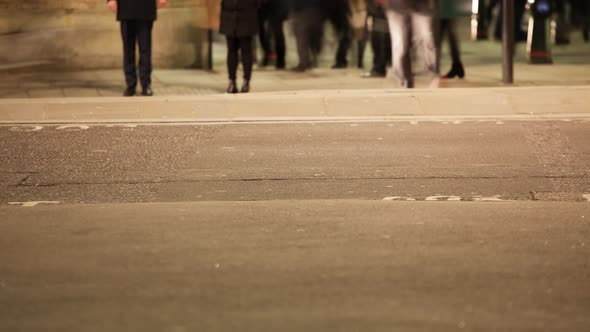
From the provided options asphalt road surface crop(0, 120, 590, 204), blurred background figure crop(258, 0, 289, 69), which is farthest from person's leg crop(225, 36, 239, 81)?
blurred background figure crop(258, 0, 289, 69)

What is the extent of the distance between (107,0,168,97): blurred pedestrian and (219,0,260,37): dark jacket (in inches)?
26.3

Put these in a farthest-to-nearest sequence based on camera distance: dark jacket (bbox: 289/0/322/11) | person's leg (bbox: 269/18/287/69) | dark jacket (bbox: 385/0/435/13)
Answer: person's leg (bbox: 269/18/287/69) → dark jacket (bbox: 289/0/322/11) → dark jacket (bbox: 385/0/435/13)

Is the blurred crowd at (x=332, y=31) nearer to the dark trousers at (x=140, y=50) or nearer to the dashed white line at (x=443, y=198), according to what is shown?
the dark trousers at (x=140, y=50)

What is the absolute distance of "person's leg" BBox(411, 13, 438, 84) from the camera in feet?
49.1

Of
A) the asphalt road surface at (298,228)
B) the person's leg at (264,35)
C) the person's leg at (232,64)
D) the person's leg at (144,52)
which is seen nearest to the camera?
the asphalt road surface at (298,228)

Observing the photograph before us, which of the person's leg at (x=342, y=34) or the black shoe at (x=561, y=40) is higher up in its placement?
the person's leg at (x=342, y=34)

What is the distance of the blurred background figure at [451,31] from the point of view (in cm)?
1598

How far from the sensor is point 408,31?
15.0 meters

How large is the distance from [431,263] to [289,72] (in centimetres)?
1089

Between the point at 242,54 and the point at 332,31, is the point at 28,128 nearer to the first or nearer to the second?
the point at 242,54

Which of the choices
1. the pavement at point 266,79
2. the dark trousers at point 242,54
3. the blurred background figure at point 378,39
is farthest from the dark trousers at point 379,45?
the dark trousers at point 242,54

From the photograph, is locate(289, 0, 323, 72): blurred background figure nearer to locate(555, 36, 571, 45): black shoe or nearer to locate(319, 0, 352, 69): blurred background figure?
locate(319, 0, 352, 69): blurred background figure

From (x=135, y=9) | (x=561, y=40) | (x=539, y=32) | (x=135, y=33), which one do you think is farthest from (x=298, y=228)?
(x=561, y=40)

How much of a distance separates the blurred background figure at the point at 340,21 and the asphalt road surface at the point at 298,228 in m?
5.74
